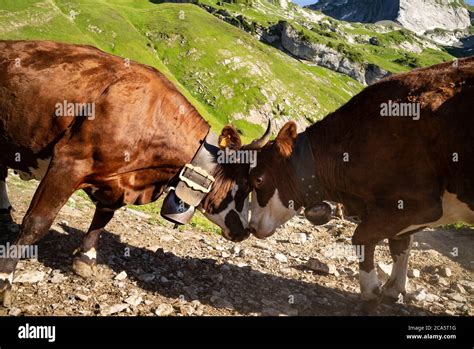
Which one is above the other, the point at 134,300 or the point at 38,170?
the point at 38,170

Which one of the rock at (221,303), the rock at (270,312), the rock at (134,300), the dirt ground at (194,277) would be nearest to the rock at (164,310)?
the dirt ground at (194,277)

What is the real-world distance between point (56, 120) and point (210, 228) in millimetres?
7008

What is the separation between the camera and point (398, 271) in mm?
8625

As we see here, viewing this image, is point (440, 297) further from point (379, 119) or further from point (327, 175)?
point (379, 119)

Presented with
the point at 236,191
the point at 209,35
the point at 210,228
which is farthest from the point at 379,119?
the point at 209,35

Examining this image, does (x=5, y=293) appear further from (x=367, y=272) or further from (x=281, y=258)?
(x=281, y=258)

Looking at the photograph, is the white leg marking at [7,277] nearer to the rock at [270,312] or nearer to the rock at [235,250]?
the rock at [270,312]

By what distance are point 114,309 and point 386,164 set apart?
16.5 ft

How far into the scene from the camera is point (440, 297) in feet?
29.7

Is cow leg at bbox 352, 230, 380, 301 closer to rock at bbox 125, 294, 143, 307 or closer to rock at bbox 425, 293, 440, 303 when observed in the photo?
rock at bbox 425, 293, 440, 303

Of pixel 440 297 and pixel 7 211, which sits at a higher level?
pixel 7 211

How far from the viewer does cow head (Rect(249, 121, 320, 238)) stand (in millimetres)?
8328

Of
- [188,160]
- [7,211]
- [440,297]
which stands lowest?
[440,297]

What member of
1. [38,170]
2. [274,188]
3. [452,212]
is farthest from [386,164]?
[38,170]
